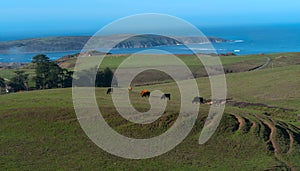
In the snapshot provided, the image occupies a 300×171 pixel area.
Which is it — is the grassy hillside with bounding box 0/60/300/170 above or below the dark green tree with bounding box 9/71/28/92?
below

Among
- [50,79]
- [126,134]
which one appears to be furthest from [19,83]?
[126,134]

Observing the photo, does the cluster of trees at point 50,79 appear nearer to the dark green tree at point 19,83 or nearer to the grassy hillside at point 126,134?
the dark green tree at point 19,83

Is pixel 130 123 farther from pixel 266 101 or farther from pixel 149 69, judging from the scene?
pixel 149 69

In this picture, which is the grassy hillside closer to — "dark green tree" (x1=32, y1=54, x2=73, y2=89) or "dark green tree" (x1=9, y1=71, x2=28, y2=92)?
"dark green tree" (x1=32, y1=54, x2=73, y2=89)

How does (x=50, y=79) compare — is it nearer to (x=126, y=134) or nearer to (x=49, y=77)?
(x=49, y=77)

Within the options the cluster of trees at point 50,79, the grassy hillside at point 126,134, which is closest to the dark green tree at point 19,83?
the cluster of trees at point 50,79

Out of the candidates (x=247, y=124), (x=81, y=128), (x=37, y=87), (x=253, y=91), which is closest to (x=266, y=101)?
(x=253, y=91)

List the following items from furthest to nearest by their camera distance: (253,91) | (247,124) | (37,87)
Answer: (37,87) < (253,91) < (247,124)

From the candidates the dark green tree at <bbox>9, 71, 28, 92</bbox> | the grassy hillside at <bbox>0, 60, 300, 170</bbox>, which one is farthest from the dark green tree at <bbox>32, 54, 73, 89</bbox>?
the grassy hillside at <bbox>0, 60, 300, 170</bbox>
